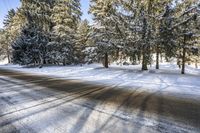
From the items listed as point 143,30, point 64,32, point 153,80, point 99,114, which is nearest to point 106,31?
point 143,30

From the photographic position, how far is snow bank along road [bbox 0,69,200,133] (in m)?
4.29

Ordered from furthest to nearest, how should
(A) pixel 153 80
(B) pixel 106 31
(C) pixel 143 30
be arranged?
1. (B) pixel 106 31
2. (C) pixel 143 30
3. (A) pixel 153 80

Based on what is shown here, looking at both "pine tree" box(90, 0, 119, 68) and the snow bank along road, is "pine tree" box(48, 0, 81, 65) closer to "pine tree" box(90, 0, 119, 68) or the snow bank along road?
"pine tree" box(90, 0, 119, 68)

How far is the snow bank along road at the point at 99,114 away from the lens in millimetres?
4289

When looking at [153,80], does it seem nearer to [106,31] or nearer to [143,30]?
[143,30]

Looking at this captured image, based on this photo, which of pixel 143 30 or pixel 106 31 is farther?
pixel 106 31

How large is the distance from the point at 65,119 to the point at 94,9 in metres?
20.4

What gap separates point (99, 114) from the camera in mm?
5188

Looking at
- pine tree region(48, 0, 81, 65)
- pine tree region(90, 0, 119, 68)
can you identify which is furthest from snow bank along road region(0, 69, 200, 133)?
pine tree region(48, 0, 81, 65)

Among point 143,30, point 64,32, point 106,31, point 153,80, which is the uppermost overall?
point 64,32

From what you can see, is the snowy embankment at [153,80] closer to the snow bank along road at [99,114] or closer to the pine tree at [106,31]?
the snow bank along road at [99,114]

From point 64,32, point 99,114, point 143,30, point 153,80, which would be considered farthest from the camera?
point 64,32

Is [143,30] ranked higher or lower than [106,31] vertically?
lower

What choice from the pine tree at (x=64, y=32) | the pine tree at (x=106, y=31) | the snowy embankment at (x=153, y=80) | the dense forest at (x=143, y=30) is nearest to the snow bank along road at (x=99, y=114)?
the snowy embankment at (x=153, y=80)
